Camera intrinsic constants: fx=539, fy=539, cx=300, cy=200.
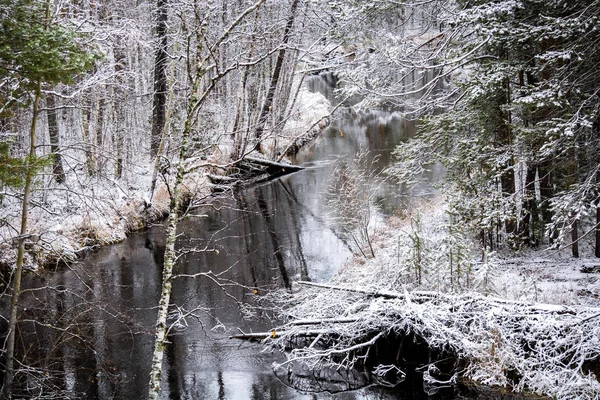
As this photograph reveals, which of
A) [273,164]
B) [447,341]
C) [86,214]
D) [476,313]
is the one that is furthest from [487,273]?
[273,164]

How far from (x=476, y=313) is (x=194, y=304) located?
6.01 metres

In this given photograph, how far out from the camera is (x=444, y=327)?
8.81 m

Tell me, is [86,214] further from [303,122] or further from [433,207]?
[303,122]

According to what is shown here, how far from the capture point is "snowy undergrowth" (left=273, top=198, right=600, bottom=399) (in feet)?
26.2

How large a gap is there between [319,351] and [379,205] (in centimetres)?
1006

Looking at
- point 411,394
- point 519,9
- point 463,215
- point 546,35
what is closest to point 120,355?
point 411,394

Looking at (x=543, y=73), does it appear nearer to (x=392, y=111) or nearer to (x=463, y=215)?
(x=463, y=215)

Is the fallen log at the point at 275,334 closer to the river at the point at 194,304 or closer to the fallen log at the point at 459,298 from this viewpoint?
the river at the point at 194,304

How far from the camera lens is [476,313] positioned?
8.95 meters

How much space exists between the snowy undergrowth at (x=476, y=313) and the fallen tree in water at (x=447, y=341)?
0.02 metres

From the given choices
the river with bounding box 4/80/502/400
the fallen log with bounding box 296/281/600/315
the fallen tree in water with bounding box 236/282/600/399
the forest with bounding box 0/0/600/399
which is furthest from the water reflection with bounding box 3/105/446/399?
the fallen log with bounding box 296/281/600/315

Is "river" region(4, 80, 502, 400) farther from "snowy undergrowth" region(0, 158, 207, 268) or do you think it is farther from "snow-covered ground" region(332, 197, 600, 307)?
"snow-covered ground" region(332, 197, 600, 307)

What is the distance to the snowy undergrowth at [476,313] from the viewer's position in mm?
7992

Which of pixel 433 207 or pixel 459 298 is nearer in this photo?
pixel 459 298
